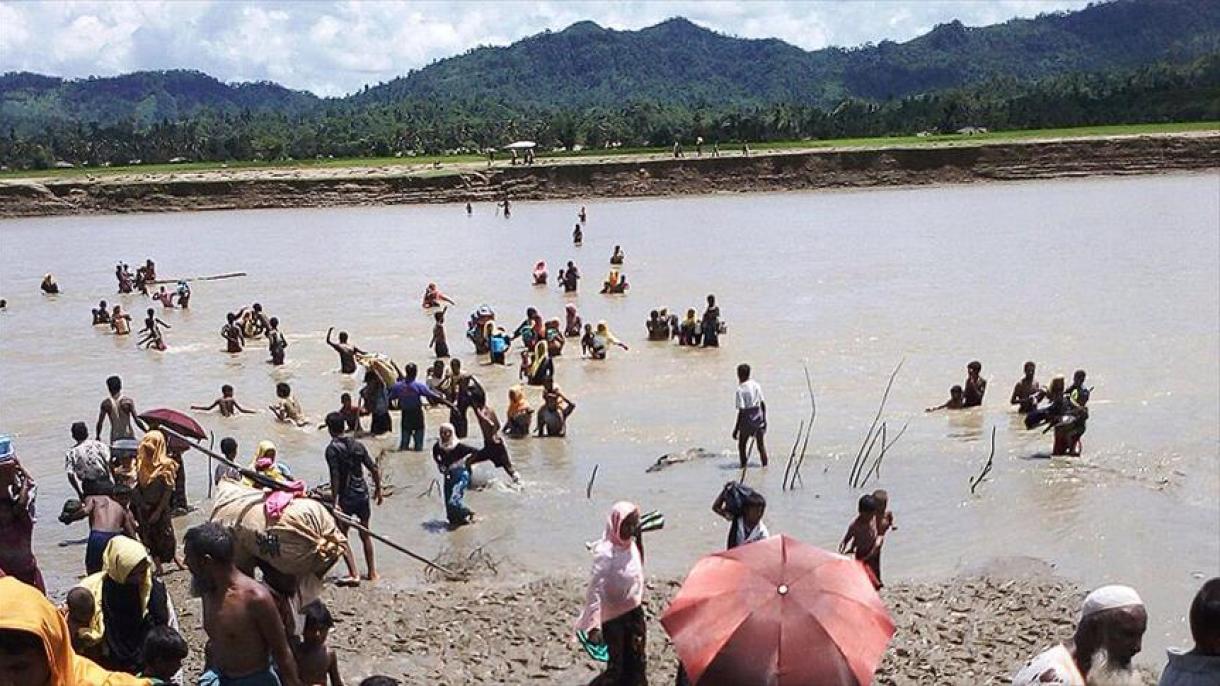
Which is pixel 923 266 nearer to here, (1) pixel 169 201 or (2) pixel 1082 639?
(2) pixel 1082 639

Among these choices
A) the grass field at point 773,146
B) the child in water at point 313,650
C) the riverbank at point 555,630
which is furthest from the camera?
the grass field at point 773,146

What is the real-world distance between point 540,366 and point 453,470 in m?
6.98

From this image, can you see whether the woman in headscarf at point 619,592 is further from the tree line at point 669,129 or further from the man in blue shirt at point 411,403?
the tree line at point 669,129

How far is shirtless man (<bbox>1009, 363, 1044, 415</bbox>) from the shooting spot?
1488 centimetres

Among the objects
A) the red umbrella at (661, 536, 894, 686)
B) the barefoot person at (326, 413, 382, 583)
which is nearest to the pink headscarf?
the red umbrella at (661, 536, 894, 686)

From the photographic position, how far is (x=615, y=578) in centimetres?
682

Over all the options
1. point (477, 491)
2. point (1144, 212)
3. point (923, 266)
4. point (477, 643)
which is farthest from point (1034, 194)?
point (477, 643)

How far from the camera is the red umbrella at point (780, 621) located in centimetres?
476

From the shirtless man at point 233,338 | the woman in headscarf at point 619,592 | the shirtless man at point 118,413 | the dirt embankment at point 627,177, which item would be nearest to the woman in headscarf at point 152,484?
the shirtless man at point 118,413

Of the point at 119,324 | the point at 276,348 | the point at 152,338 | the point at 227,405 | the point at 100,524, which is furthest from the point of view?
the point at 119,324

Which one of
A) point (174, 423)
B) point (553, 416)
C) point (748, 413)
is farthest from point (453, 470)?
point (553, 416)

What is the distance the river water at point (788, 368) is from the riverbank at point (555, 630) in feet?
2.28

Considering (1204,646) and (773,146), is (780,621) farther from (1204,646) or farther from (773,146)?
(773,146)

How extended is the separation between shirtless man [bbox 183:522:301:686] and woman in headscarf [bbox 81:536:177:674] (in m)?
0.68
